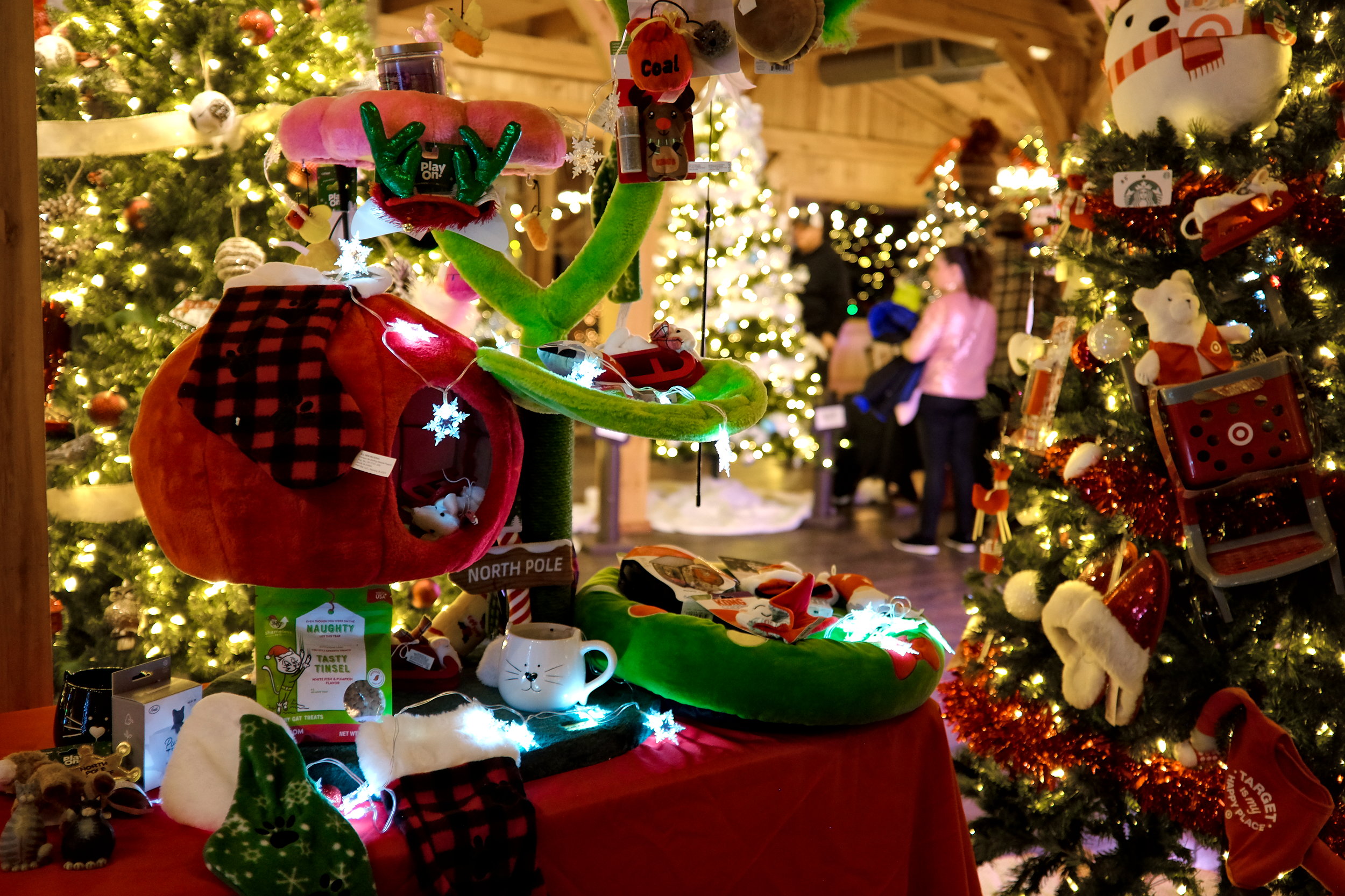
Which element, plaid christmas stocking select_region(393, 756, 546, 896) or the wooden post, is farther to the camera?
the wooden post

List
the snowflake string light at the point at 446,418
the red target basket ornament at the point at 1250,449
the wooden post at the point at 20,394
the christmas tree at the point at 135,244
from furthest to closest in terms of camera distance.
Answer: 1. the christmas tree at the point at 135,244
2. the red target basket ornament at the point at 1250,449
3. the wooden post at the point at 20,394
4. the snowflake string light at the point at 446,418

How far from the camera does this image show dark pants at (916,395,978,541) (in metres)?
5.09

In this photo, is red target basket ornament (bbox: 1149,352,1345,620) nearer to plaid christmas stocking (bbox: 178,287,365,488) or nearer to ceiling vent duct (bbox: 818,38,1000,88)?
plaid christmas stocking (bbox: 178,287,365,488)

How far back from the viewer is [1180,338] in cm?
190

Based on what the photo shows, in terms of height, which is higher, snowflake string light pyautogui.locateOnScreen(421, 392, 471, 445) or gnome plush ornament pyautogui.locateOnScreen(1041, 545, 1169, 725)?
snowflake string light pyautogui.locateOnScreen(421, 392, 471, 445)

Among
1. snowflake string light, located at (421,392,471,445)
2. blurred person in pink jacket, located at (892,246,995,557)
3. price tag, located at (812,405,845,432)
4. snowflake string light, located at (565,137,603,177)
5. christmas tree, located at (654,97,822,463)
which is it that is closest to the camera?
snowflake string light, located at (421,392,471,445)

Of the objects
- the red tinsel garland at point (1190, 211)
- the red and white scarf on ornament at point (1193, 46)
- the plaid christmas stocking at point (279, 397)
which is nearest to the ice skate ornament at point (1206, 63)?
the red and white scarf on ornament at point (1193, 46)

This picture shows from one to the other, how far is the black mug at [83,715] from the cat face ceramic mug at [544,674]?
1.53 ft

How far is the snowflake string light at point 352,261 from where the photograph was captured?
4.23 feet

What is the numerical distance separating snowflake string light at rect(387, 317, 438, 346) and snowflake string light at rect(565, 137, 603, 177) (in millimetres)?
332

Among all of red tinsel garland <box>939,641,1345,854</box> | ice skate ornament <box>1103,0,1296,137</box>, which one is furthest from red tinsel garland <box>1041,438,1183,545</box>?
ice skate ornament <box>1103,0,1296,137</box>

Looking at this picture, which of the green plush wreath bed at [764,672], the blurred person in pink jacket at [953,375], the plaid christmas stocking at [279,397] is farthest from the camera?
the blurred person in pink jacket at [953,375]

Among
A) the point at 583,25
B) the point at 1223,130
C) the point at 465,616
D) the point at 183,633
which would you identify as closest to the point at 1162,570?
the point at 1223,130

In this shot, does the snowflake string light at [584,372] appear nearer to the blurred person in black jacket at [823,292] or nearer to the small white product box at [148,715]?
the small white product box at [148,715]
